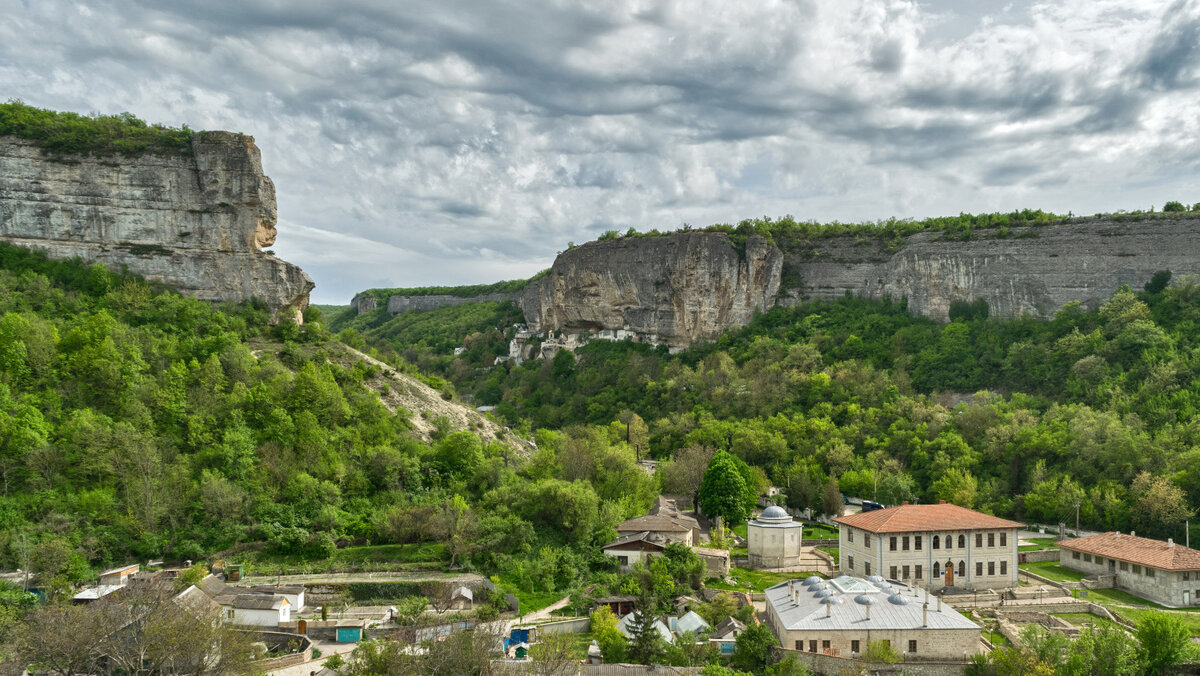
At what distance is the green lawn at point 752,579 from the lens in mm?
32906

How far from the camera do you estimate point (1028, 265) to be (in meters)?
56.9

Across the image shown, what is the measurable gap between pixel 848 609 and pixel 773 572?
30.1 ft

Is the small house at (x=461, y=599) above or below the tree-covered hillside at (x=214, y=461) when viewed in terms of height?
below

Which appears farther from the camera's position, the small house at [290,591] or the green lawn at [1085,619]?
the small house at [290,591]

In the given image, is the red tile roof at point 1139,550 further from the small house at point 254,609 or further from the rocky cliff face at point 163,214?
the rocky cliff face at point 163,214

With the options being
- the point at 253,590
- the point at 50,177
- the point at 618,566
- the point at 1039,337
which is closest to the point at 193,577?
the point at 253,590

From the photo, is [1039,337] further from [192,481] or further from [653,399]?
[192,481]

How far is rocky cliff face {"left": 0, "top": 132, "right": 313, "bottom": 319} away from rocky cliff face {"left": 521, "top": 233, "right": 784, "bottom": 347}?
116 feet

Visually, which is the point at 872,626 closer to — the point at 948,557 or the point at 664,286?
the point at 948,557

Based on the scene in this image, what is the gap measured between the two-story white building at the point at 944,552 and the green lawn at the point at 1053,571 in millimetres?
1917

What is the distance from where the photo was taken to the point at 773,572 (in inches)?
1417

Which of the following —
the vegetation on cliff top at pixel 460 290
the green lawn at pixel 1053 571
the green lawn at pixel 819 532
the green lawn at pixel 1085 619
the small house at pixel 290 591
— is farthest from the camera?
the vegetation on cliff top at pixel 460 290

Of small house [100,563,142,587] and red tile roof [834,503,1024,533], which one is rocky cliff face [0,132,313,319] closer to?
small house [100,563,142,587]

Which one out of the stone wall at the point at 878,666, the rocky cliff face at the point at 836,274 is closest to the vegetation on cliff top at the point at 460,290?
the rocky cliff face at the point at 836,274
